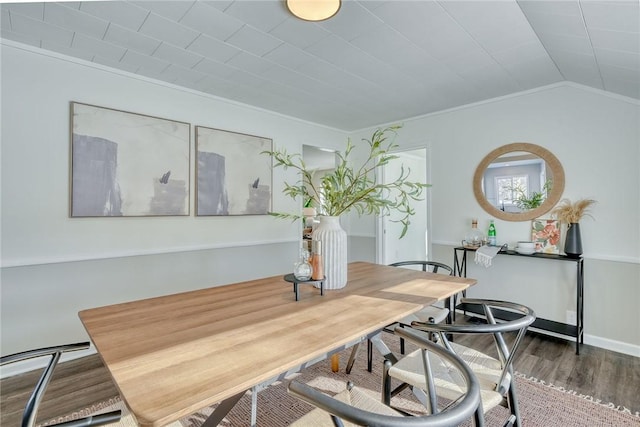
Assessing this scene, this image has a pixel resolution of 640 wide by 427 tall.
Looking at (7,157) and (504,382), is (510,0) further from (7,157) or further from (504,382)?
(7,157)

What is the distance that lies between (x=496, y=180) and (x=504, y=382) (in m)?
2.62

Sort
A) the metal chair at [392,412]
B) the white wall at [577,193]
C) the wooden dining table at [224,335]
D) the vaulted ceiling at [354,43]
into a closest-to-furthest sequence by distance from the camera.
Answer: the metal chair at [392,412] < the wooden dining table at [224,335] < the vaulted ceiling at [354,43] < the white wall at [577,193]

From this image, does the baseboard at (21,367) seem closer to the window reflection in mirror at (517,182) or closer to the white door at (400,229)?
the white door at (400,229)

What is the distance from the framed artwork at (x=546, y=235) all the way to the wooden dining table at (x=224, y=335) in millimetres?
1796

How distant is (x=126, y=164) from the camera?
8.95ft

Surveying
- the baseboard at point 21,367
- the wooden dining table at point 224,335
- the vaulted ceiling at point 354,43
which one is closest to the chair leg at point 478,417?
the wooden dining table at point 224,335

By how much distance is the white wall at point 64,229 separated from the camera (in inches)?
89.5

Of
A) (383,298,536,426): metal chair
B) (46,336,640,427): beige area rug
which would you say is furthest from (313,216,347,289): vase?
→ (46,336,640,427): beige area rug

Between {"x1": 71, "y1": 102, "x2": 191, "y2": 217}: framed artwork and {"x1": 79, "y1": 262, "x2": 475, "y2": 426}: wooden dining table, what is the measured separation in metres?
1.56

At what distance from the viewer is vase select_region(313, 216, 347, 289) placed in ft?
5.64

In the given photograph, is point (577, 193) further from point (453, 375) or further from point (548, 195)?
point (453, 375)

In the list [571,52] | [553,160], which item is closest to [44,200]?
[571,52]

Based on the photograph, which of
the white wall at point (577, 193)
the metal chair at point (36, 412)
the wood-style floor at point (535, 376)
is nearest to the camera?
the metal chair at point (36, 412)

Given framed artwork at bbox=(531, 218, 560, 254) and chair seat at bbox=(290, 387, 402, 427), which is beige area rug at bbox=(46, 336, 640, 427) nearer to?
chair seat at bbox=(290, 387, 402, 427)
